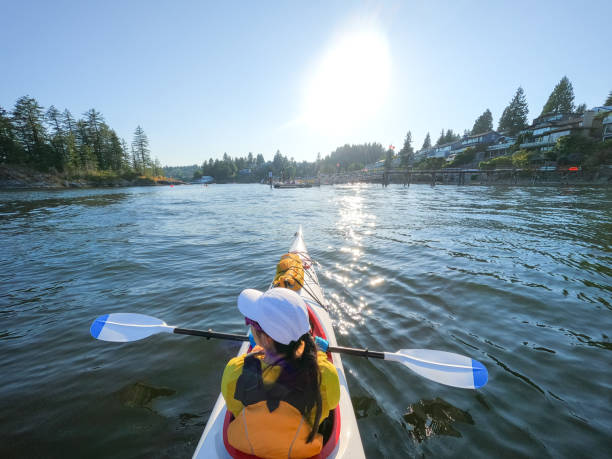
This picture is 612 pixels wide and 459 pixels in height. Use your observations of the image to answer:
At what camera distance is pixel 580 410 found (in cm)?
287

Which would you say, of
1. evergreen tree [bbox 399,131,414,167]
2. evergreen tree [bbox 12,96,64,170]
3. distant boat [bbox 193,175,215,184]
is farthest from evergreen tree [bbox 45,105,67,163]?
evergreen tree [bbox 399,131,414,167]

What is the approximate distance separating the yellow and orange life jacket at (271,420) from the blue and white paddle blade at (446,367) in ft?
6.30

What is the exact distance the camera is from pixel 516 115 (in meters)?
68.8

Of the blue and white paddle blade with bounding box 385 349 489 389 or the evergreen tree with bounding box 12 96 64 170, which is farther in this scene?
the evergreen tree with bounding box 12 96 64 170

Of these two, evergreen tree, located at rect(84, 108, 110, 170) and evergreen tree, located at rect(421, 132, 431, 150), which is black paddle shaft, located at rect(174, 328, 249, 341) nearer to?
evergreen tree, located at rect(84, 108, 110, 170)

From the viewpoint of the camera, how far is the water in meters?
2.70

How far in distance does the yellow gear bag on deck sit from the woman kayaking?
2.60 m

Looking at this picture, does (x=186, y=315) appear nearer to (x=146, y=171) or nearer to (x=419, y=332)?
(x=419, y=332)

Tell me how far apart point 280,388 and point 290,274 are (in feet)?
10.3

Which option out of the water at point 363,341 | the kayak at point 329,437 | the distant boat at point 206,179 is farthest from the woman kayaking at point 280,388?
the distant boat at point 206,179

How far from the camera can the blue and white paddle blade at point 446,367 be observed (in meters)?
2.91

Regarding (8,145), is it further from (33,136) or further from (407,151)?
(407,151)

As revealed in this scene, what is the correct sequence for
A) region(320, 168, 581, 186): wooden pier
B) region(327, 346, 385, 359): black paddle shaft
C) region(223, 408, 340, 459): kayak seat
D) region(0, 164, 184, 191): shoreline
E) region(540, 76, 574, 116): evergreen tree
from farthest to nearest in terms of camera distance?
1. region(540, 76, 574, 116): evergreen tree
2. region(0, 164, 184, 191): shoreline
3. region(320, 168, 581, 186): wooden pier
4. region(327, 346, 385, 359): black paddle shaft
5. region(223, 408, 340, 459): kayak seat

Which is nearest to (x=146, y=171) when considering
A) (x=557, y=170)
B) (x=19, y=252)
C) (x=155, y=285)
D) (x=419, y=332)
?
(x=19, y=252)
